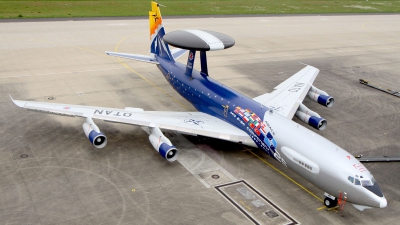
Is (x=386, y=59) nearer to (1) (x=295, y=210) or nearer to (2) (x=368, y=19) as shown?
(2) (x=368, y=19)

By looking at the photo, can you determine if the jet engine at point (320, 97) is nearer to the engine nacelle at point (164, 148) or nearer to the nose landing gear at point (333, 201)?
the nose landing gear at point (333, 201)

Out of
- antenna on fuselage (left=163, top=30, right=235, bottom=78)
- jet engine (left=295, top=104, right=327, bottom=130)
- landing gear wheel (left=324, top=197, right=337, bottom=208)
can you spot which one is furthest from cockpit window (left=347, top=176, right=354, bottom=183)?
antenna on fuselage (left=163, top=30, right=235, bottom=78)

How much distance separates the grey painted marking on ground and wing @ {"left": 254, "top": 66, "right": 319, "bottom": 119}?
36.9 feet

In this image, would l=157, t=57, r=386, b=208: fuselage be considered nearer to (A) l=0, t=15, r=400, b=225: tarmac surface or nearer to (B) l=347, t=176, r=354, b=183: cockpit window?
(B) l=347, t=176, r=354, b=183: cockpit window

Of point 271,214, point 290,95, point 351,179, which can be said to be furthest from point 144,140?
point 351,179

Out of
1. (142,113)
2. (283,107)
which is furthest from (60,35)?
(283,107)

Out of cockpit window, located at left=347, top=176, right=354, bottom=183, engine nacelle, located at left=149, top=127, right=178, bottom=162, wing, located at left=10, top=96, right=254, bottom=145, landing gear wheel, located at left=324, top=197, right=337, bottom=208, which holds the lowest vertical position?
landing gear wheel, located at left=324, top=197, right=337, bottom=208

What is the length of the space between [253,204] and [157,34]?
25884 millimetres

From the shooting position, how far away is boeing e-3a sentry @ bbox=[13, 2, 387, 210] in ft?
91.6

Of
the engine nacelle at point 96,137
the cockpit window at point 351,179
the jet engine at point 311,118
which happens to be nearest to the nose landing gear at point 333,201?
the cockpit window at point 351,179

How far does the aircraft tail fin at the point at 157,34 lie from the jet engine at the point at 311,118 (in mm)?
15012

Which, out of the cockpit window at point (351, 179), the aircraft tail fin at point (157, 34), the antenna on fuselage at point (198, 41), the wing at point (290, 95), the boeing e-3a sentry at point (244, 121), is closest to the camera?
the cockpit window at point (351, 179)

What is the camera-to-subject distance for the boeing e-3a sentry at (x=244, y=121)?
Result: 91.6 feet

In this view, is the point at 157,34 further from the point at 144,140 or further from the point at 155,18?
the point at 144,140
